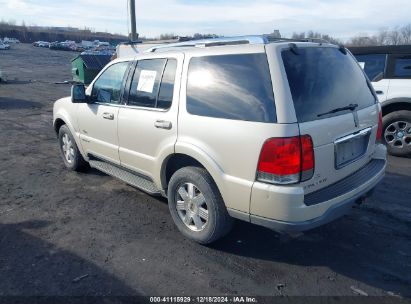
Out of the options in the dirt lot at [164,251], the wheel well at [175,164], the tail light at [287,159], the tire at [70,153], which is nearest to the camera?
the tail light at [287,159]

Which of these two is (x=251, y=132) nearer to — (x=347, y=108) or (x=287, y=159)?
(x=287, y=159)

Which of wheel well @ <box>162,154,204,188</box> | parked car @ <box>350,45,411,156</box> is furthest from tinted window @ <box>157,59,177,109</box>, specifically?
parked car @ <box>350,45,411,156</box>

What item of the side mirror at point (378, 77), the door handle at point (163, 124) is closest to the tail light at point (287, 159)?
the door handle at point (163, 124)

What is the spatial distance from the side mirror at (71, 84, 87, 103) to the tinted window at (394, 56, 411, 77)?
533 centimetres

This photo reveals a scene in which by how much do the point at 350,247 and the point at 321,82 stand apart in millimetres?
1703

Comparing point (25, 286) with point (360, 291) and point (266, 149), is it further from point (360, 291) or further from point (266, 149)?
point (360, 291)

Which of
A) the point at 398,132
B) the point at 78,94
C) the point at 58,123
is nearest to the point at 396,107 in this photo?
the point at 398,132

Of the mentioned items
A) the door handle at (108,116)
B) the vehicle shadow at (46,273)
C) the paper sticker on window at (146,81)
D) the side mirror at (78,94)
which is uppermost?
the paper sticker on window at (146,81)

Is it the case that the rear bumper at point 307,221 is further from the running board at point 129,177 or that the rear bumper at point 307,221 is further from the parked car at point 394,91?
the parked car at point 394,91

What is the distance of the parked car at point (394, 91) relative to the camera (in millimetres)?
6379

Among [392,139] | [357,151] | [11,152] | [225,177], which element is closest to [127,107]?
[225,177]

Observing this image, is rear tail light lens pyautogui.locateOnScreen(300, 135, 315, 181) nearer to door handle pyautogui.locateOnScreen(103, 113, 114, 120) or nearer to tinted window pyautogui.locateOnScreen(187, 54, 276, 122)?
tinted window pyautogui.locateOnScreen(187, 54, 276, 122)

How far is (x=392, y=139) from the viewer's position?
662 cm

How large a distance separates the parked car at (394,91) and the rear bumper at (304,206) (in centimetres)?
382
